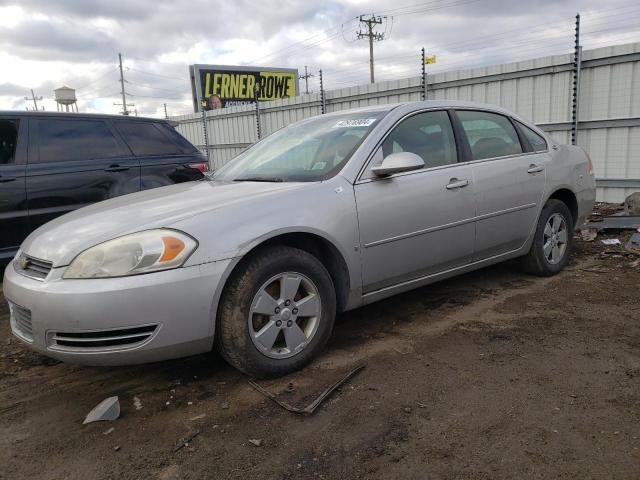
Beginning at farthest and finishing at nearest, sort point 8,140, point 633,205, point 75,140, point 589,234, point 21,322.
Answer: point 633,205, point 589,234, point 75,140, point 8,140, point 21,322

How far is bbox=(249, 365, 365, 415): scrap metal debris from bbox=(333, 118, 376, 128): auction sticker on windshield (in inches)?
65.1

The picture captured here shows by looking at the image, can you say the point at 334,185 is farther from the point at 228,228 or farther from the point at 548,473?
the point at 548,473

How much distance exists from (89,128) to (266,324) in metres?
3.83

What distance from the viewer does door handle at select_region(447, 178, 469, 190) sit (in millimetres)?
3666

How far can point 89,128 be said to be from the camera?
5496 mm

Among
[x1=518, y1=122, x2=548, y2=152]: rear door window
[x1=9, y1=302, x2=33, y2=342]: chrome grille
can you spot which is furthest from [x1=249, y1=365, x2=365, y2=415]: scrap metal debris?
[x1=518, y1=122, x2=548, y2=152]: rear door window

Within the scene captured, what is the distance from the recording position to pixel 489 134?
4.20 metres

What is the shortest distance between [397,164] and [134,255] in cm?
162

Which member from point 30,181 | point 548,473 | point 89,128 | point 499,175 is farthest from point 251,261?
point 89,128

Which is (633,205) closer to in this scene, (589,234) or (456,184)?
(589,234)

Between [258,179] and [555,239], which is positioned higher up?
[258,179]

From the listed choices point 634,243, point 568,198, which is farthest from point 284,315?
point 634,243

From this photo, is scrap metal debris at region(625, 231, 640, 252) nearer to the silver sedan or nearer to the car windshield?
the silver sedan

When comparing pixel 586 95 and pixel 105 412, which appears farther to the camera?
pixel 586 95
